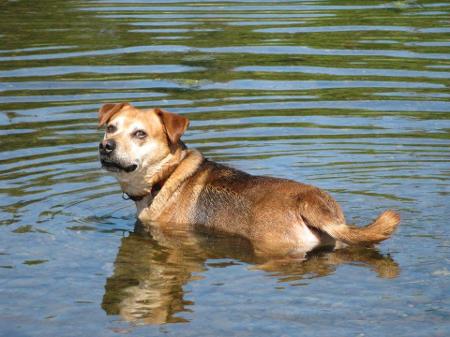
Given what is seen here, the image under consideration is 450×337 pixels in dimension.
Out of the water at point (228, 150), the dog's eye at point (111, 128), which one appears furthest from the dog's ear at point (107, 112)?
the water at point (228, 150)

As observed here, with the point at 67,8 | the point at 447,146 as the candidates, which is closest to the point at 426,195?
the point at 447,146

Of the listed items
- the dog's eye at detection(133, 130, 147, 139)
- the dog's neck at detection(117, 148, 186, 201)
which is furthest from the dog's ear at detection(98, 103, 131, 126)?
the dog's neck at detection(117, 148, 186, 201)

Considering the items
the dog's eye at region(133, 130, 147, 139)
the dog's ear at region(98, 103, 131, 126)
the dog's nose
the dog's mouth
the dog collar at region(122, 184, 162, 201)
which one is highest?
the dog's ear at region(98, 103, 131, 126)

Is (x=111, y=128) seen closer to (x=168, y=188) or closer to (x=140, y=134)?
(x=140, y=134)

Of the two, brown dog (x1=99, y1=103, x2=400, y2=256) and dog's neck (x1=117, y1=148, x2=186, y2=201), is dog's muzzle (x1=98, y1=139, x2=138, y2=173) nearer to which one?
brown dog (x1=99, y1=103, x2=400, y2=256)

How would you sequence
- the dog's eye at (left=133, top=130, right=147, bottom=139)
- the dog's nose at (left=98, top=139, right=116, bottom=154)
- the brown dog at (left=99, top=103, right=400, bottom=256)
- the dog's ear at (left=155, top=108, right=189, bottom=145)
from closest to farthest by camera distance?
the brown dog at (left=99, top=103, right=400, bottom=256), the dog's nose at (left=98, top=139, right=116, bottom=154), the dog's ear at (left=155, top=108, right=189, bottom=145), the dog's eye at (left=133, top=130, right=147, bottom=139)

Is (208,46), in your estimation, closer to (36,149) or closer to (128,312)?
(36,149)

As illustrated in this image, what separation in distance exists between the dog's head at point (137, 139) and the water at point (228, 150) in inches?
26.3

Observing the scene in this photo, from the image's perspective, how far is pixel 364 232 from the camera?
9727 mm

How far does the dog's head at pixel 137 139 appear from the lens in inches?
437

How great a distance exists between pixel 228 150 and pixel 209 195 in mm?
3036

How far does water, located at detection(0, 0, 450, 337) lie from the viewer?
880cm

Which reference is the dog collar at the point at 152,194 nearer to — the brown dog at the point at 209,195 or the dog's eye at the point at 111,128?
the brown dog at the point at 209,195

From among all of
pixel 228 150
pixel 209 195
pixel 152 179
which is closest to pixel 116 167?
pixel 152 179
